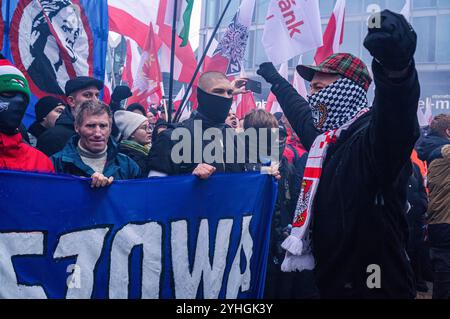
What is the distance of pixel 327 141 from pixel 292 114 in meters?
0.78

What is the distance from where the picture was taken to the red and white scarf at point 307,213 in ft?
8.57

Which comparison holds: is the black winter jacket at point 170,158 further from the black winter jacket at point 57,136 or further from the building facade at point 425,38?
the building facade at point 425,38

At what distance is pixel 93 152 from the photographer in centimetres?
330

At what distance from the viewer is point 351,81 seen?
8.86 ft

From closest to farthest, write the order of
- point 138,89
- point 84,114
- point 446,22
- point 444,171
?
1. point 84,114
2. point 444,171
3. point 138,89
4. point 446,22

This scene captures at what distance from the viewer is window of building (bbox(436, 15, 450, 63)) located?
107 feet

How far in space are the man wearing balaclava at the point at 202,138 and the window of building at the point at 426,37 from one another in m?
31.7

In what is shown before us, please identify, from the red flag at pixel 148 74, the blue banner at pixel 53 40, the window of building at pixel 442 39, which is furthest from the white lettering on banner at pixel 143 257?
the window of building at pixel 442 39

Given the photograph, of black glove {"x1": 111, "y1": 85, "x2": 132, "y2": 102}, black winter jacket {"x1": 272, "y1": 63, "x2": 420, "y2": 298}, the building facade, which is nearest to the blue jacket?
black winter jacket {"x1": 272, "y1": 63, "x2": 420, "y2": 298}

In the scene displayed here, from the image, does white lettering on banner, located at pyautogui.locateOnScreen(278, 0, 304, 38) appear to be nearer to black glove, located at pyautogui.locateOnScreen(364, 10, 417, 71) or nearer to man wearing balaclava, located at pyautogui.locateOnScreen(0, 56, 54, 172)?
man wearing balaclava, located at pyautogui.locateOnScreen(0, 56, 54, 172)

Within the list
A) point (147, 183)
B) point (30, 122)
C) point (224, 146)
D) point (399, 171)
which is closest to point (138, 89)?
point (30, 122)

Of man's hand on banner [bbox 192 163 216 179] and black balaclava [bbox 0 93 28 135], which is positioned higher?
black balaclava [bbox 0 93 28 135]

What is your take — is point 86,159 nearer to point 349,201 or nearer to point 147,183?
point 147,183

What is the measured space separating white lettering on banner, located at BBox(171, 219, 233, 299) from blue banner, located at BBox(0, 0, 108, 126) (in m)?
1.88
